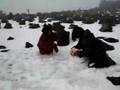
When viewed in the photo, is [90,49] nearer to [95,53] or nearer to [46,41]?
[95,53]

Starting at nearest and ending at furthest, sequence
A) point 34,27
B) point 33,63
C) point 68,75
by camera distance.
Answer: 1. point 68,75
2. point 33,63
3. point 34,27

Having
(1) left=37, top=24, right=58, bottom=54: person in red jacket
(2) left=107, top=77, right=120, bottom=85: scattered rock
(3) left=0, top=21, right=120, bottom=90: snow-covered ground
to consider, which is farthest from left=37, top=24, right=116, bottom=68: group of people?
(2) left=107, top=77, right=120, bottom=85: scattered rock

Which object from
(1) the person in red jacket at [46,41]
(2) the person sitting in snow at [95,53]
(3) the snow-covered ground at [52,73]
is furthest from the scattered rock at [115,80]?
(1) the person in red jacket at [46,41]

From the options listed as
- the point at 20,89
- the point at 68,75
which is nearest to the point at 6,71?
the point at 20,89

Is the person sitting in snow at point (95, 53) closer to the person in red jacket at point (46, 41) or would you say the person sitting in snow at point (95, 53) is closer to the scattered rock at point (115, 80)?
the scattered rock at point (115, 80)

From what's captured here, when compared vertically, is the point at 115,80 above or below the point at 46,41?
below

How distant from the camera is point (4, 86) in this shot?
209 inches

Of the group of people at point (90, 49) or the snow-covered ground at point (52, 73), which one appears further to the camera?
the group of people at point (90, 49)

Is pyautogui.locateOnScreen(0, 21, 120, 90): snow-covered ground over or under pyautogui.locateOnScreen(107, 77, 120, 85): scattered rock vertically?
under

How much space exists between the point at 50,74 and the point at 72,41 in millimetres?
4576

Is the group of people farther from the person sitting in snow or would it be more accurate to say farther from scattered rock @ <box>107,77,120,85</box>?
scattered rock @ <box>107,77,120,85</box>

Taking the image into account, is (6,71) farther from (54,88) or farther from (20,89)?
(54,88)

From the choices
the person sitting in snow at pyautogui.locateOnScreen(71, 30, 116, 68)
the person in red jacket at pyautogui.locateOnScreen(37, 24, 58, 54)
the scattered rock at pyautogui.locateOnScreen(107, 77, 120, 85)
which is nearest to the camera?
the scattered rock at pyautogui.locateOnScreen(107, 77, 120, 85)

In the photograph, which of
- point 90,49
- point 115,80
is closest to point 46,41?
point 90,49
